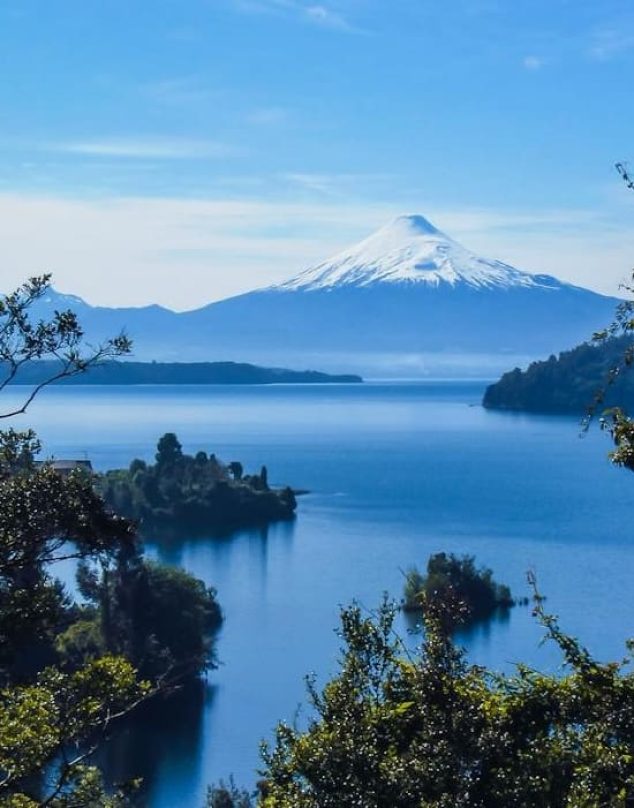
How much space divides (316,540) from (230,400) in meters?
109

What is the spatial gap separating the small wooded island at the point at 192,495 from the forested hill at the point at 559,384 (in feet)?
194

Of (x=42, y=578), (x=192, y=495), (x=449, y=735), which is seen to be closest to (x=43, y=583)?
(x=42, y=578)

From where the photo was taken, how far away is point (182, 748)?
24.3 metres

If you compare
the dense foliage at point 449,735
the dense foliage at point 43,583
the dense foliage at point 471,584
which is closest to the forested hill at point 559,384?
the dense foliage at point 471,584

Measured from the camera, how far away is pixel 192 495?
183 ft

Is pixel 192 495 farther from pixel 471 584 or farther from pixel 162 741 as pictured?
pixel 162 741

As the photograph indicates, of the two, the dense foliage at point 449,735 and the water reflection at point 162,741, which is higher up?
the dense foliage at point 449,735

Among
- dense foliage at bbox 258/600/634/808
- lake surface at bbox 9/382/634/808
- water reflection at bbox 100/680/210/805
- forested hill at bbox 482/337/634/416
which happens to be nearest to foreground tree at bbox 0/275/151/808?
dense foliage at bbox 258/600/634/808

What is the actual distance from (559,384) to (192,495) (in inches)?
2768

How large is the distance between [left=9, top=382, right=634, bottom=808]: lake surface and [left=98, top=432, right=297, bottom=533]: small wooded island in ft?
6.27

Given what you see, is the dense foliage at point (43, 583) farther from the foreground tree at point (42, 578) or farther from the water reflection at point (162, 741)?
the water reflection at point (162, 741)

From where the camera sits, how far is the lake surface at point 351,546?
25.9 m

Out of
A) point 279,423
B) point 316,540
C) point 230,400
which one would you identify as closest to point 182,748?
point 316,540

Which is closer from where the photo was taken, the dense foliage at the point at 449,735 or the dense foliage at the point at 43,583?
the dense foliage at the point at 43,583
